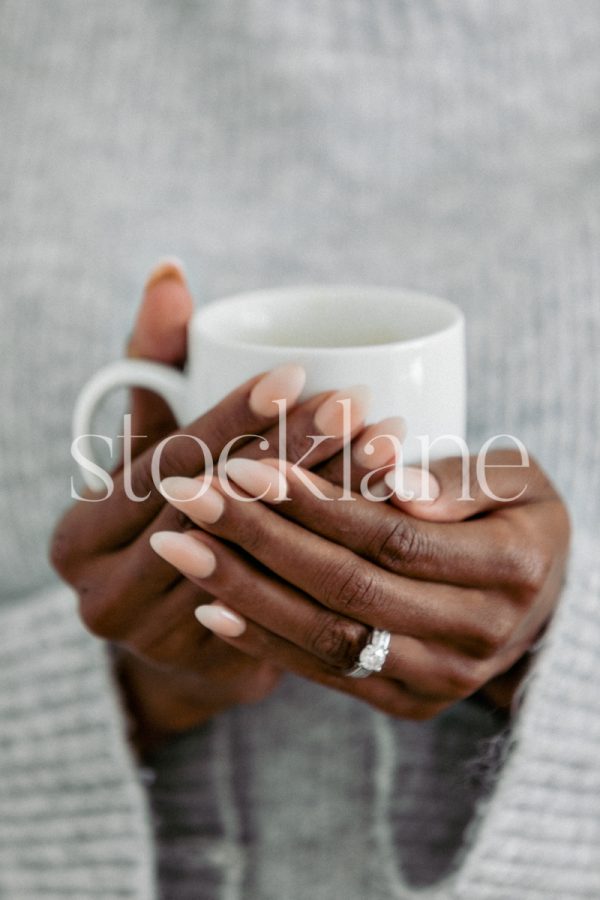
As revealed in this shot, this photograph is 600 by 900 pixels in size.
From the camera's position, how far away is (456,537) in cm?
41

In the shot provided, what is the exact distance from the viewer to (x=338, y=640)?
1.32 feet

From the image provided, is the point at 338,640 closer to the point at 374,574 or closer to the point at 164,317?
the point at 374,574

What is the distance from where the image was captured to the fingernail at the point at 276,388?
37 centimetres

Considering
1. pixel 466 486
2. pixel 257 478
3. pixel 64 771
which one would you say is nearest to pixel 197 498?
pixel 257 478

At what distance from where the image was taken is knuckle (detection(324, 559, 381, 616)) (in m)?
0.39

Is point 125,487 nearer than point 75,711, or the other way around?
point 125,487

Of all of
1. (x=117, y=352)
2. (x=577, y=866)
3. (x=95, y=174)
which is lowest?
(x=577, y=866)

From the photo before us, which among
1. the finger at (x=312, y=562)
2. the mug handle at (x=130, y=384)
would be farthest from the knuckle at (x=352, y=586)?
the mug handle at (x=130, y=384)

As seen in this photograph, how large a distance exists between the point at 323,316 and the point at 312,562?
0.16 metres

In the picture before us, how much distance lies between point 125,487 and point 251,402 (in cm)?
10

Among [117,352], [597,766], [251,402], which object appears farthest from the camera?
[117,352]

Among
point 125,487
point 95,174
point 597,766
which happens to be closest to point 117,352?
point 95,174

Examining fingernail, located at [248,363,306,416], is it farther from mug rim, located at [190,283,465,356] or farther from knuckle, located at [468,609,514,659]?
knuckle, located at [468,609,514,659]

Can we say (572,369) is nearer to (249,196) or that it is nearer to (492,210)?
(492,210)
